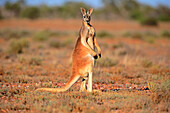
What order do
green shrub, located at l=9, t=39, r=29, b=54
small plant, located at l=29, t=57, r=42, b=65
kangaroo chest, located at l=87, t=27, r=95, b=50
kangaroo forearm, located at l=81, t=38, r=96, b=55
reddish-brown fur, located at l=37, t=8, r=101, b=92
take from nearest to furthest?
reddish-brown fur, located at l=37, t=8, r=101, b=92 < kangaroo forearm, located at l=81, t=38, r=96, b=55 < kangaroo chest, located at l=87, t=27, r=95, b=50 < small plant, located at l=29, t=57, r=42, b=65 < green shrub, located at l=9, t=39, r=29, b=54

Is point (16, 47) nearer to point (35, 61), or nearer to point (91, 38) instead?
point (35, 61)

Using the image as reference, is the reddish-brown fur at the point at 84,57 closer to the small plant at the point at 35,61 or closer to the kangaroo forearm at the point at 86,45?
the kangaroo forearm at the point at 86,45

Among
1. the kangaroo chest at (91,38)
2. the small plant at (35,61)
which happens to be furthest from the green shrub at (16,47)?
the kangaroo chest at (91,38)

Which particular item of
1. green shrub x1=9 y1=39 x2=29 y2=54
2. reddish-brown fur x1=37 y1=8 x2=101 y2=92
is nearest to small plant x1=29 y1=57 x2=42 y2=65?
green shrub x1=9 y1=39 x2=29 y2=54

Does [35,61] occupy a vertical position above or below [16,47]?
below

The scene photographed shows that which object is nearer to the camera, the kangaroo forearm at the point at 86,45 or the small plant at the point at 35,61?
the kangaroo forearm at the point at 86,45

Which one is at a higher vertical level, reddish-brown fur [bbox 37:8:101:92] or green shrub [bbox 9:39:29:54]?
green shrub [bbox 9:39:29:54]

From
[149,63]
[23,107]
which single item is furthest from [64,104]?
[149,63]

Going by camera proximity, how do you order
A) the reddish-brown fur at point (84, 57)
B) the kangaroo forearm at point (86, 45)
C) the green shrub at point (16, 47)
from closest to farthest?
the reddish-brown fur at point (84, 57), the kangaroo forearm at point (86, 45), the green shrub at point (16, 47)

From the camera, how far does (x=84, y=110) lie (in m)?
5.02

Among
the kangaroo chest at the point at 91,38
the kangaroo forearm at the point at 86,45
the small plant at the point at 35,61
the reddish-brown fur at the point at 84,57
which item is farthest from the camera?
the small plant at the point at 35,61

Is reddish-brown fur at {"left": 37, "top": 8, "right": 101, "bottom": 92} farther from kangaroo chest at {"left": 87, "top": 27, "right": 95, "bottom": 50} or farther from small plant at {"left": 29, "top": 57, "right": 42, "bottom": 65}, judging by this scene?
small plant at {"left": 29, "top": 57, "right": 42, "bottom": 65}

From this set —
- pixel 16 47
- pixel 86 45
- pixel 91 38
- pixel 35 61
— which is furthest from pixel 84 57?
pixel 16 47

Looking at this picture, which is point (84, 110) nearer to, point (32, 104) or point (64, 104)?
point (64, 104)
